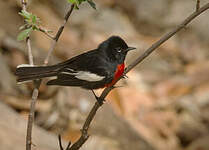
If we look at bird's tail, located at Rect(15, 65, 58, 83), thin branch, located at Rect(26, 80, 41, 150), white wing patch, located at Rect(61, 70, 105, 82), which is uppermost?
white wing patch, located at Rect(61, 70, 105, 82)

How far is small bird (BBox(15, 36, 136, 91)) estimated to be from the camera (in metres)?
3.19

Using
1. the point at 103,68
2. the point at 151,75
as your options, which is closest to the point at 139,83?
the point at 151,75

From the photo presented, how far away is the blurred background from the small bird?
233 centimetres

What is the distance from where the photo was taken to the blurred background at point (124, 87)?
796 cm

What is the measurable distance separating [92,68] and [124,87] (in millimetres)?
7422

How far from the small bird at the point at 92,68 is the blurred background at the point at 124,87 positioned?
7.64 ft

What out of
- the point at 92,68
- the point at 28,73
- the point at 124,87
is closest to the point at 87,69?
the point at 92,68

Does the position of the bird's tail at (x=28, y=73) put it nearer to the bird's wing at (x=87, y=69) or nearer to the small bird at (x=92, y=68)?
the small bird at (x=92, y=68)

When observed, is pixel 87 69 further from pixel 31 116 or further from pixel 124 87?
pixel 124 87

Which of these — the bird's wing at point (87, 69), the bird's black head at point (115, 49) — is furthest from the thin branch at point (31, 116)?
the bird's black head at point (115, 49)

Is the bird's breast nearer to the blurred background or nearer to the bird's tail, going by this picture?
the bird's tail

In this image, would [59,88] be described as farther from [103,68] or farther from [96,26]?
[103,68]

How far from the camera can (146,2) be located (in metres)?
12.4

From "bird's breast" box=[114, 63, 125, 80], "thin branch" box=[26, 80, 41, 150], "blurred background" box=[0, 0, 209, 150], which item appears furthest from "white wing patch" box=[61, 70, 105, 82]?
"blurred background" box=[0, 0, 209, 150]
